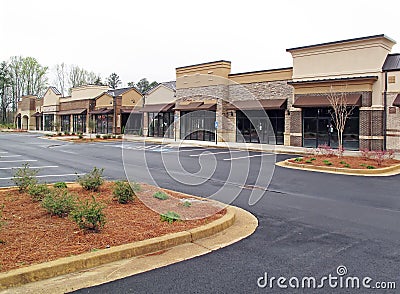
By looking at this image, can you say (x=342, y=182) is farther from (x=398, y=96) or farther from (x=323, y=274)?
(x=398, y=96)

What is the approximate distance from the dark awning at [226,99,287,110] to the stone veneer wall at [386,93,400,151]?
7240 mm

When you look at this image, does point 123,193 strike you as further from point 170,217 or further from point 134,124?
point 134,124

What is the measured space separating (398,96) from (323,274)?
2033 cm

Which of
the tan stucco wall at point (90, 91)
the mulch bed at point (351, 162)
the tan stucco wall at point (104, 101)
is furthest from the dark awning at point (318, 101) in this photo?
the tan stucco wall at point (90, 91)

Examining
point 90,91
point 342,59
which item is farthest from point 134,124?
point 342,59

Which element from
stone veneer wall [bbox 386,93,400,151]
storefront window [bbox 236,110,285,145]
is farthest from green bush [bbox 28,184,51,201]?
storefront window [bbox 236,110,285,145]

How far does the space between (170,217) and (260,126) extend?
2487cm

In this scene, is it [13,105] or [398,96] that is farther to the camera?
[13,105]

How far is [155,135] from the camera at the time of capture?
132 ft

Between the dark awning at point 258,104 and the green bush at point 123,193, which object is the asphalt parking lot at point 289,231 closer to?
the green bush at point 123,193

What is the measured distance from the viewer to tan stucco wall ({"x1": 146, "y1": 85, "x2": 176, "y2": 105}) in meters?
37.7

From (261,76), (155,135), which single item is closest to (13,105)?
(155,135)

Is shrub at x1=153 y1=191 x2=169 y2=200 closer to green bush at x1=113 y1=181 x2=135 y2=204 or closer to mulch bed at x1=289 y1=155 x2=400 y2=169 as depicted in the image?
green bush at x1=113 y1=181 x2=135 y2=204

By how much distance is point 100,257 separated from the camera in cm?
491
